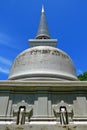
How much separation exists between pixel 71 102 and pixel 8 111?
3.82m

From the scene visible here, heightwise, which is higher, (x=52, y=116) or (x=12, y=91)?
(x=12, y=91)

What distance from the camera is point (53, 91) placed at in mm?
12109

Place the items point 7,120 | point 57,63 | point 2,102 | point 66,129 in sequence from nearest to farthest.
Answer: point 66,129, point 7,120, point 2,102, point 57,63

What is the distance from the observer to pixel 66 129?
7262 millimetres

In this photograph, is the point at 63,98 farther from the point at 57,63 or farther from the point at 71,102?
the point at 57,63

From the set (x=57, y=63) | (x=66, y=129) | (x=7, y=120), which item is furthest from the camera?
(x=57, y=63)

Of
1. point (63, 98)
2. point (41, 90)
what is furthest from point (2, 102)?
point (63, 98)

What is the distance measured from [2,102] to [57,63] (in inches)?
214

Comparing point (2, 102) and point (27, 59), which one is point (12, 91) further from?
point (27, 59)

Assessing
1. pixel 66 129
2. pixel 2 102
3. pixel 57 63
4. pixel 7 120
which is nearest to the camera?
pixel 66 129

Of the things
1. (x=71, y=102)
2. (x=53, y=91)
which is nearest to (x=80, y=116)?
(x=71, y=102)

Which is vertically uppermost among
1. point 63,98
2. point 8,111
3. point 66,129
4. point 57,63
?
point 57,63

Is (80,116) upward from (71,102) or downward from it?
downward

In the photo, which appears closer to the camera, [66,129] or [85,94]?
[66,129]
